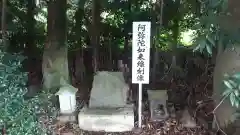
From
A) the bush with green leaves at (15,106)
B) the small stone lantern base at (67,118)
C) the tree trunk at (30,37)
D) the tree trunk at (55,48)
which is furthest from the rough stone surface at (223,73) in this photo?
the tree trunk at (30,37)

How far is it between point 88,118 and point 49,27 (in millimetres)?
1502

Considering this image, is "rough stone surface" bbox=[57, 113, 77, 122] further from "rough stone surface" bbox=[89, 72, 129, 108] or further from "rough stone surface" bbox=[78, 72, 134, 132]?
"rough stone surface" bbox=[89, 72, 129, 108]

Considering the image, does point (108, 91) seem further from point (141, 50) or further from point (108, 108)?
point (141, 50)

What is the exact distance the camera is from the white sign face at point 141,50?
370cm

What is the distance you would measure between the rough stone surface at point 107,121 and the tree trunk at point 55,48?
2.60ft

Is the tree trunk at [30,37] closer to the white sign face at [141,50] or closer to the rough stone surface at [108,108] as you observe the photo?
the rough stone surface at [108,108]

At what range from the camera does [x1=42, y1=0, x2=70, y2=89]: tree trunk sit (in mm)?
4379

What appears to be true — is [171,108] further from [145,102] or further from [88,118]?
[88,118]

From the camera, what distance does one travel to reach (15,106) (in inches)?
118

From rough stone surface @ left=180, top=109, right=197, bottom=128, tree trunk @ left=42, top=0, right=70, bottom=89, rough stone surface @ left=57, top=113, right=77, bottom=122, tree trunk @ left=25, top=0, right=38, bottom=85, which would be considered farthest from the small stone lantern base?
tree trunk @ left=25, top=0, right=38, bottom=85

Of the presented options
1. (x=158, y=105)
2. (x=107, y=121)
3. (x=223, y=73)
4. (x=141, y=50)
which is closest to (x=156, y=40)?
(x=158, y=105)

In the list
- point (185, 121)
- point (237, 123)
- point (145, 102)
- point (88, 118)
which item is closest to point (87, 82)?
point (145, 102)

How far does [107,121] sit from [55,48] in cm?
140

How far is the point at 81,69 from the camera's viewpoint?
5773mm
